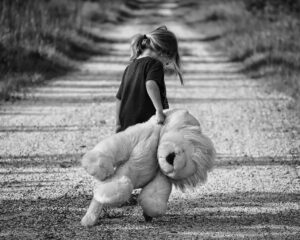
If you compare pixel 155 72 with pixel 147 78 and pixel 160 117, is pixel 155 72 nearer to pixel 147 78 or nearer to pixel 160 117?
pixel 147 78

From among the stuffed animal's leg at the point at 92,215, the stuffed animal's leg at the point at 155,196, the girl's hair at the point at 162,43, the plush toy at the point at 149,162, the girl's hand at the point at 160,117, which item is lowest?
the stuffed animal's leg at the point at 92,215

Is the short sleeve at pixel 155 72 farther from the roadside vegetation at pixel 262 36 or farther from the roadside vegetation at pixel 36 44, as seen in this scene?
the roadside vegetation at pixel 36 44

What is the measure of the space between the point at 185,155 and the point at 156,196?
1.16 feet

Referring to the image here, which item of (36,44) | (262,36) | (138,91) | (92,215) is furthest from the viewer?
(262,36)

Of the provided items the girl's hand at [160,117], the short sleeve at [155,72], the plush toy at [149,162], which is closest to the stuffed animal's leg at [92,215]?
the plush toy at [149,162]

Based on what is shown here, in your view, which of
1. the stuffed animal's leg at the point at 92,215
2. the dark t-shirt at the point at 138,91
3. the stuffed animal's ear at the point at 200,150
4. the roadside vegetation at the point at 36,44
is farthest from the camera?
the roadside vegetation at the point at 36,44

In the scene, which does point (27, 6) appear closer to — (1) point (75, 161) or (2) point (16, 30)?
(2) point (16, 30)

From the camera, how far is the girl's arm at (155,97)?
18.0 ft

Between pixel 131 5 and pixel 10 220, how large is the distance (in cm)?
4260

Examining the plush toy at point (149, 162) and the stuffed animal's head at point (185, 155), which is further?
the stuffed animal's head at point (185, 155)

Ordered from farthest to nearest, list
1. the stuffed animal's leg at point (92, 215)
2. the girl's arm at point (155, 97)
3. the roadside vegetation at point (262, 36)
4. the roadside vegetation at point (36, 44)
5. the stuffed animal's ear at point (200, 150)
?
the roadside vegetation at point (262, 36), the roadside vegetation at point (36, 44), the girl's arm at point (155, 97), the stuffed animal's ear at point (200, 150), the stuffed animal's leg at point (92, 215)

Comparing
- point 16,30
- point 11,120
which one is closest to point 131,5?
point 16,30

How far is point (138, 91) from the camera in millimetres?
5699

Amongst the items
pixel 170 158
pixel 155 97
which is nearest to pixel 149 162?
pixel 170 158
